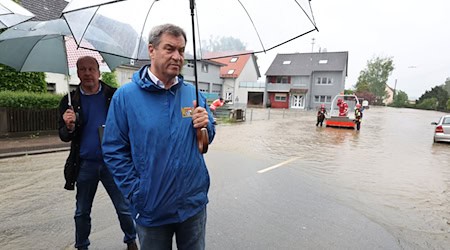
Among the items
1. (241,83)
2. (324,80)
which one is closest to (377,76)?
(324,80)

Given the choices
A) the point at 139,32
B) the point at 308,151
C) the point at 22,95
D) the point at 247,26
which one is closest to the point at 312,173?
the point at 308,151

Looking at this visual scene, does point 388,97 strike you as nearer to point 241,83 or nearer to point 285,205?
point 241,83

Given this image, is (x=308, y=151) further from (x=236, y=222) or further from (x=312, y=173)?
(x=236, y=222)

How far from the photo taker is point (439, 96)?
63.3m

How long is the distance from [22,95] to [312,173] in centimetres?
992

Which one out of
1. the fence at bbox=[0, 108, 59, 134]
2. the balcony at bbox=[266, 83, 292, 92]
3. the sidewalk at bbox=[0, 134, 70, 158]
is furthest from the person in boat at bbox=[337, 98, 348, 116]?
the balcony at bbox=[266, 83, 292, 92]

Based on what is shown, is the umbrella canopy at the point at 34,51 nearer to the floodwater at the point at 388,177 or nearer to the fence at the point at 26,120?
the floodwater at the point at 388,177

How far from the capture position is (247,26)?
2793mm

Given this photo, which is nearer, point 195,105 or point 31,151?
point 195,105

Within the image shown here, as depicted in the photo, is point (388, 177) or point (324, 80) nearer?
point (388, 177)

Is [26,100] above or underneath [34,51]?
underneath

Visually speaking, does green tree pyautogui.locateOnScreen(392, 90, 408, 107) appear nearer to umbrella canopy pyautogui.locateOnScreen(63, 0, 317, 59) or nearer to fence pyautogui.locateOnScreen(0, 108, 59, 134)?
fence pyautogui.locateOnScreen(0, 108, 59, 134)

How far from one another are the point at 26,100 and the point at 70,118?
30.5ft

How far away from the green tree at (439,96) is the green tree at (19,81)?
222 ft
